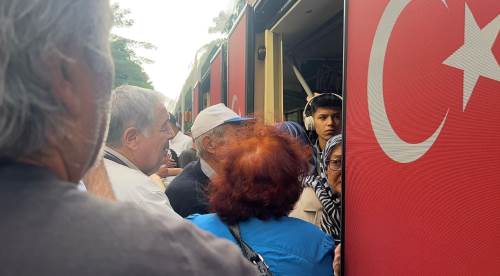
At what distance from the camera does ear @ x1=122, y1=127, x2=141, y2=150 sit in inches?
79.8

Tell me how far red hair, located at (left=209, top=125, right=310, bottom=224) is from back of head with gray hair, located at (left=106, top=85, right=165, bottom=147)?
0.58 metres

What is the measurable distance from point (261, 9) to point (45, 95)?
276 cm

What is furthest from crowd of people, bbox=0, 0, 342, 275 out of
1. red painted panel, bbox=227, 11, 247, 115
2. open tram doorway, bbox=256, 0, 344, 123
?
red painted panel, bbox=227, 11, 247, 115

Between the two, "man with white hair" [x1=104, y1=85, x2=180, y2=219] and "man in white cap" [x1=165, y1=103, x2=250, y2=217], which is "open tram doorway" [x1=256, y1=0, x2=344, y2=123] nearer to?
"man in white cap" [x1=165, y1=103, x2=250, y2=217]

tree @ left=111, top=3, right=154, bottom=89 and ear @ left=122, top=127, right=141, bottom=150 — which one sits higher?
tree @ left=111, top=3, right=154, bottom=89

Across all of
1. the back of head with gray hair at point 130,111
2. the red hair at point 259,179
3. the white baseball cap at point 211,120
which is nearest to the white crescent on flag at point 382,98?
the red hair at point 259,179

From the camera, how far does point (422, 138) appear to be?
1128mm

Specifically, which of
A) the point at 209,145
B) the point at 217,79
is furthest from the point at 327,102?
the point at 217,79

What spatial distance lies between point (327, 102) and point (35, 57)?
2575 mm

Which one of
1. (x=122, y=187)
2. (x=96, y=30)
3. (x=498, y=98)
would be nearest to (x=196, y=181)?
(x=122, y=187)

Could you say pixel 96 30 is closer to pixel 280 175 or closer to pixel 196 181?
pixel 280 175

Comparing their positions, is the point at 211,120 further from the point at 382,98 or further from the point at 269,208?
the point at 382,98

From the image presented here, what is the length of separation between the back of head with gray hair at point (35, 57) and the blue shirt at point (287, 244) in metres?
1.03

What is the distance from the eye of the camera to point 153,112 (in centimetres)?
212
